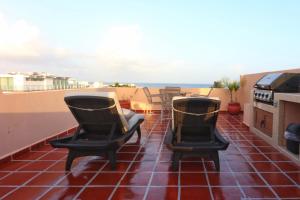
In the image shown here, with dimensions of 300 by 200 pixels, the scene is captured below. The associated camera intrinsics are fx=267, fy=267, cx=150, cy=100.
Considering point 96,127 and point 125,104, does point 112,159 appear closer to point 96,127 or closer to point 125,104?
point 96,127

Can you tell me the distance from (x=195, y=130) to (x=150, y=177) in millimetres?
987

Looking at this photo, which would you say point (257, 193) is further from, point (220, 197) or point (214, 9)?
point (214, 9)

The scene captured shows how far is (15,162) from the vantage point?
3633 mm

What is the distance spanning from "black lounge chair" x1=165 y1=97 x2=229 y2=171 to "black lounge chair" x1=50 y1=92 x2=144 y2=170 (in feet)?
2.34

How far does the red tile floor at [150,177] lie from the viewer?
2.60 metres

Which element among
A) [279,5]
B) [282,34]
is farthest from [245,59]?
[279,5]

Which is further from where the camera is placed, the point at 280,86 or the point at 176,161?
the point at 280,86

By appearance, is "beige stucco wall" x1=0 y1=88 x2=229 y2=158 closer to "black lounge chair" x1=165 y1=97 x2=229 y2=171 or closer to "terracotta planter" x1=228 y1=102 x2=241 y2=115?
"black lounge chair" x1=165 y1=97 x2=229 y2=171

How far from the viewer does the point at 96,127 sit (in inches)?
147

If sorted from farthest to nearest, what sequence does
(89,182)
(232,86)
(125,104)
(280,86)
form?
1. (125,104)
2. (232,86)
3. (280,86)
4. (89,182)

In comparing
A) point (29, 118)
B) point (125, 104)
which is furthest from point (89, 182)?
point (125, 104)

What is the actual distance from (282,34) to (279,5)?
6.46ft

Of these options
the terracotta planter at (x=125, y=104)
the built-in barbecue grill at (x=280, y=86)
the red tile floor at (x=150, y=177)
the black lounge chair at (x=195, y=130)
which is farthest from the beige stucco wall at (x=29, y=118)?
the built-in barbecue grill at (x=280, y=86)

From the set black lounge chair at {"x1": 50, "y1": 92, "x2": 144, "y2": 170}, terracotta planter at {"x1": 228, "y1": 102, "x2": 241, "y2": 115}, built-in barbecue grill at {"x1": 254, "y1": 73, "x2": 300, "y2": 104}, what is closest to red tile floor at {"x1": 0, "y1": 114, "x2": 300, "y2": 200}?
black lounge chair at {"x1": 50, "y1": 92, "x2": 144, "y2": 170}
